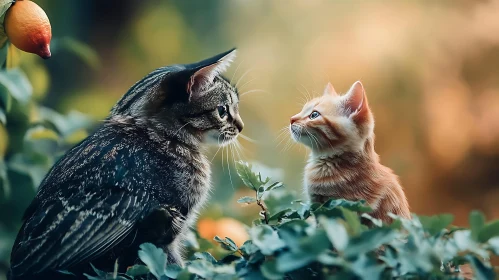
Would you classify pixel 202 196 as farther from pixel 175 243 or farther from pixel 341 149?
pixel 341 149

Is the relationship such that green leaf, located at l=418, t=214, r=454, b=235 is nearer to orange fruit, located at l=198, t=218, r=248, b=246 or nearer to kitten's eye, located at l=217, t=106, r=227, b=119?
kitten's eye, located at l=217, t=106, r=227, b=119

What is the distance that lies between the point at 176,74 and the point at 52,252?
0.32 meters

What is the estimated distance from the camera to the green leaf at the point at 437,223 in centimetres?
58

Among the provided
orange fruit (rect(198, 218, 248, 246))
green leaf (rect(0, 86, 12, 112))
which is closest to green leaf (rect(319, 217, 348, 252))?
orange fruit (rect(198, 218, 248, 246))

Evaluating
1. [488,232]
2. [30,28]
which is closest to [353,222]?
[488,232]

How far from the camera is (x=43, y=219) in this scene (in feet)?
2.44

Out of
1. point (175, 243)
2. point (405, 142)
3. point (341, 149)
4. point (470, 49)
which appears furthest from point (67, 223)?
point (470, 49)

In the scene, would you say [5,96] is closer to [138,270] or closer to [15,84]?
[15,84]

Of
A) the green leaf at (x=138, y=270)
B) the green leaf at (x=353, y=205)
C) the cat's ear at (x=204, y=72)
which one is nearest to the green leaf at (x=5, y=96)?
the cat's ear at (x=204, y=72)

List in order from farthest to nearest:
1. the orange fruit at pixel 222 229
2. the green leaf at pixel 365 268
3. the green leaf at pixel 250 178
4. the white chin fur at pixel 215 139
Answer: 1. the orange fruit at pixel 222 229
2. the white chin fur at pixel 215 139
3. the green leaf at pixel 250 178
4. the green leaf at pixel 365 268

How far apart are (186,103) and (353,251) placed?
18.3 inches

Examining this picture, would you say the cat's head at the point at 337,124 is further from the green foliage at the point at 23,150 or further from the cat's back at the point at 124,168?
the green foliage at the point at 23,150

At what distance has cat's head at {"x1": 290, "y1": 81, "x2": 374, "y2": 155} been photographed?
869 millimetres

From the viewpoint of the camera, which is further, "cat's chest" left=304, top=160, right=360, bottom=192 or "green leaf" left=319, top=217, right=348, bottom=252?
"cat's chest" left=304, top=160, right=360, bottom=192
